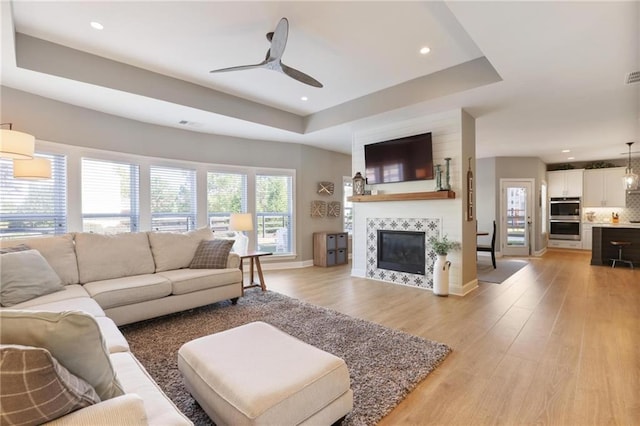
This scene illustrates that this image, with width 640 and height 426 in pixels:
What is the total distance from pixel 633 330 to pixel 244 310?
4.14 metres

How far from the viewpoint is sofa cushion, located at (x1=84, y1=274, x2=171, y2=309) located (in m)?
2.87

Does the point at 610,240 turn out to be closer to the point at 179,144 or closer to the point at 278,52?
the point at 278,52

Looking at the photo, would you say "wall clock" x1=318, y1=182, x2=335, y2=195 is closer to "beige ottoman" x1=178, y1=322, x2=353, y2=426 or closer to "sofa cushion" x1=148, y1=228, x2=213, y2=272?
"sofa cushion" x1=148, y1=228, x2=213, y2=272

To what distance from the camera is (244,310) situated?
370 cm

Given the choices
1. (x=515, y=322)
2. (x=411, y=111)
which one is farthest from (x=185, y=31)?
(x=515, y=322)

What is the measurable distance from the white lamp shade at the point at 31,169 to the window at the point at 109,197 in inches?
45.1

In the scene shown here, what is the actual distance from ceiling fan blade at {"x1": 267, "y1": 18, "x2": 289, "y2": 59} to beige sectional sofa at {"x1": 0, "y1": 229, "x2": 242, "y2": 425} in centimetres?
251

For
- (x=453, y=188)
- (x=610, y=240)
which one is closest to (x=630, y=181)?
(x=610, y=240)

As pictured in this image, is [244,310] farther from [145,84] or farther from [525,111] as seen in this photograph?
[525,111]

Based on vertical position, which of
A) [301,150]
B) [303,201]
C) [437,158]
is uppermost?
[301,150]

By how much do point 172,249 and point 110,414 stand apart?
125 inches

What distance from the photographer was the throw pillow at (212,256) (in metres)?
3.86

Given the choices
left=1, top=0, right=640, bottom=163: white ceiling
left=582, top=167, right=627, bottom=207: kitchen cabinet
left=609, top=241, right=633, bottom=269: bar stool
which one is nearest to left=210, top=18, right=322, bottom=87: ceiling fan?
left=1, top=0, right=640, bottom=163: white ceiling

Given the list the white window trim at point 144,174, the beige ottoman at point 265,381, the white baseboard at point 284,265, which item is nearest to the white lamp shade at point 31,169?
the white window trim at point 144,174
